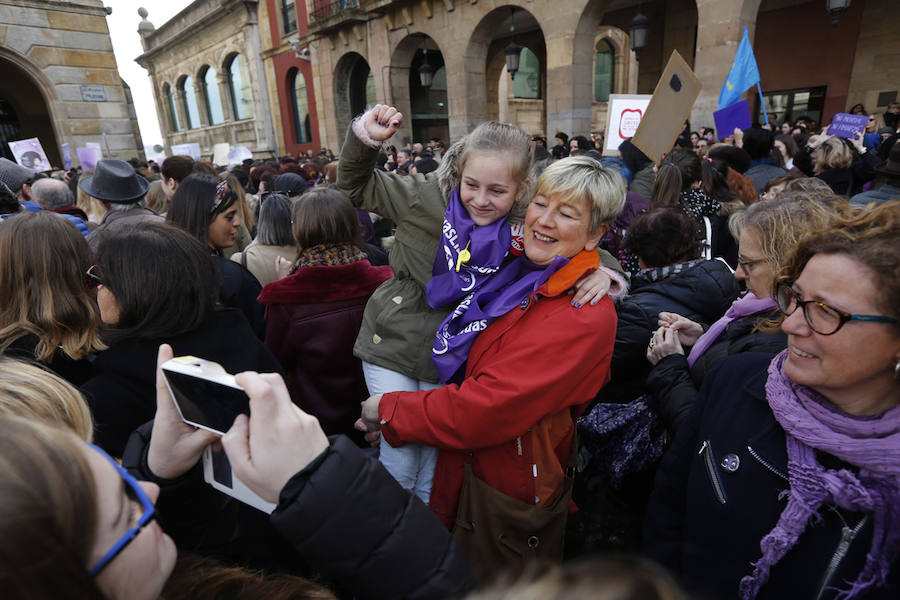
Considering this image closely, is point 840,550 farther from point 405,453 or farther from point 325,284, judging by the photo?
point 325,284

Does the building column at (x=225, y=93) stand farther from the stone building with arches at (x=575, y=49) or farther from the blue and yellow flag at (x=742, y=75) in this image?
the blue and yellow flag at (x=742, y=75)

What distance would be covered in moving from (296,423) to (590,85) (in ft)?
38.7

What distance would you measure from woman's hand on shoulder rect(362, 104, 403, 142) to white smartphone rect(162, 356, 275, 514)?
3.99 feet

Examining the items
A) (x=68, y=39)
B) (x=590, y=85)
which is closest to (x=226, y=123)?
(x=68, y=39)

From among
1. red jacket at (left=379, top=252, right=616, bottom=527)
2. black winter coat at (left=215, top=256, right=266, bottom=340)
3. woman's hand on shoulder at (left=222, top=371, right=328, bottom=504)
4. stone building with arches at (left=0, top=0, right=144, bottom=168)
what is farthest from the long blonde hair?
stone building with arches at (left=0, top=0, right=144, bottom=168)

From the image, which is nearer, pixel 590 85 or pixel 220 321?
pixel 220 321

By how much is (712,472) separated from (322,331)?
1.68 m

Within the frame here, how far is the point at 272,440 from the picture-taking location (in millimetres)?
790

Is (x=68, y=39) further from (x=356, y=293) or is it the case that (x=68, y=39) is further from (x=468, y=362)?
(x=468, y=362)

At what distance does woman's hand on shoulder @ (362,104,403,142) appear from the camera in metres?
1.85

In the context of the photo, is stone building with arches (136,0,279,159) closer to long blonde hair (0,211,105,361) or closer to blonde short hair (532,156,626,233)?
long blonde hair (0,211,105,361)

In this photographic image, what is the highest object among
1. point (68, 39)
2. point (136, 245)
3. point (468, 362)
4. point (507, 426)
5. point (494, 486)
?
point (68, 39)

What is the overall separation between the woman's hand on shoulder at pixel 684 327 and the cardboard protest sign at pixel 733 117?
181 inches

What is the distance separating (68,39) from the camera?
979 centimetres
